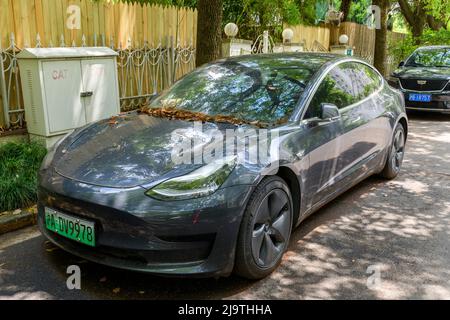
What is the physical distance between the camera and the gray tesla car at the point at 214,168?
9.56 feet

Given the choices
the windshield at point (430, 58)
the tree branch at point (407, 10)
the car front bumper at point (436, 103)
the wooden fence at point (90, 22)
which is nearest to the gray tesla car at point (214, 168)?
the wooden fence at point (90, 22)

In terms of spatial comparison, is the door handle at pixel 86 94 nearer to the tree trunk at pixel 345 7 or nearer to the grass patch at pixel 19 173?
the grass patch at pixel 19 173

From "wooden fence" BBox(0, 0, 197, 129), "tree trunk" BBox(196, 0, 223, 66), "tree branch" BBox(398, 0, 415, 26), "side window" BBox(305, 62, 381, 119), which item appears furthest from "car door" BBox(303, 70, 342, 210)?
"tree branch" BBox(398, 0, 415, 26)

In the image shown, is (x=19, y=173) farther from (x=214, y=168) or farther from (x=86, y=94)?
(x=214, y=168)

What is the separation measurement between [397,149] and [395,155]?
101 mm

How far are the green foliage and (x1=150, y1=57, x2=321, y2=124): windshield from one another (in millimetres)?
13120

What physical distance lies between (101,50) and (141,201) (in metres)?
3.88

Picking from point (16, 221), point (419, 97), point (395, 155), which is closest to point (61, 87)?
point (16, 221)

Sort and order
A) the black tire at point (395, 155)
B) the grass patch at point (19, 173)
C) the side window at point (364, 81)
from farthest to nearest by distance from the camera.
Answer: the black tire at point (395, 155) < the side window at point (364, 81) < the grass patch at point (19, 173)

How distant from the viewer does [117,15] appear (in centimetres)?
722

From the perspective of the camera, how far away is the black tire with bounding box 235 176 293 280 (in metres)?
3.12

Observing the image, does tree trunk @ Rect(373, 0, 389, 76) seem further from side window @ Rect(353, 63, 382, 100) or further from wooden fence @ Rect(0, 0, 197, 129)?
side window @ Rect(353, 63, 382, 100)

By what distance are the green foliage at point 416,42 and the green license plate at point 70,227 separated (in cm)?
1523
